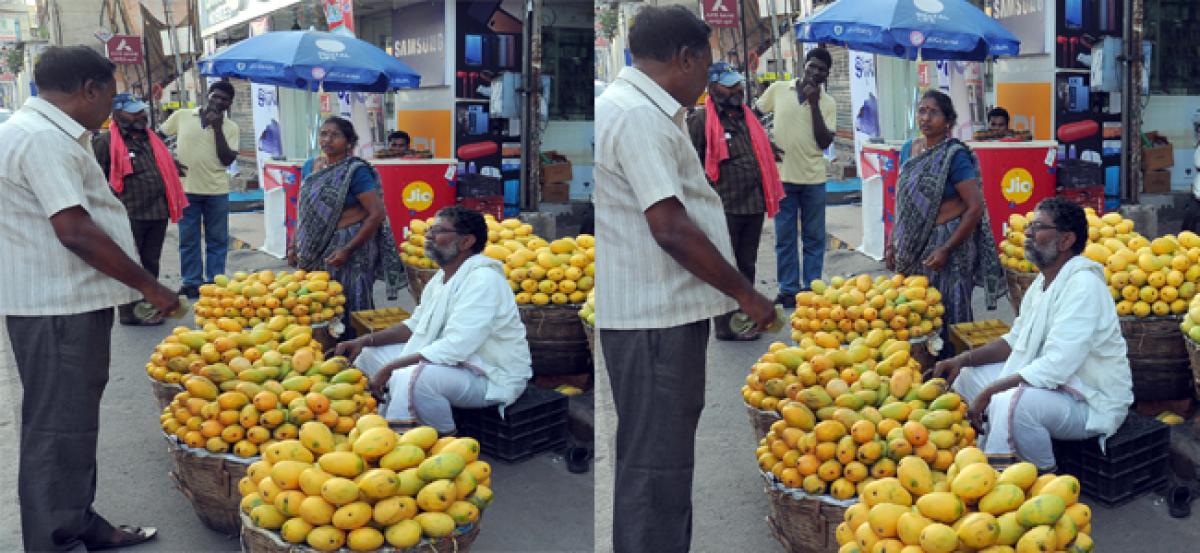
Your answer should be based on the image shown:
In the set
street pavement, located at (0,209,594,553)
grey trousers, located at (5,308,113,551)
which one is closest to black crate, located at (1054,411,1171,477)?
street pavement, located at (0,209,594,553)

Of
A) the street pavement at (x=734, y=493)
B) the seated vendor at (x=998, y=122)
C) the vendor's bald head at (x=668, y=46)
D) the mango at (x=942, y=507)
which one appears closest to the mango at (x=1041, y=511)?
the mango at (x=942, y=507)

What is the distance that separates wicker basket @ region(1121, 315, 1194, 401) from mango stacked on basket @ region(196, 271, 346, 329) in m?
3.54

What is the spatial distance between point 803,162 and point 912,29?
135 centimetres

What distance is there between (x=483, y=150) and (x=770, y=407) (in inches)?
74.4

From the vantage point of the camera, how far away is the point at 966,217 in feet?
16.9

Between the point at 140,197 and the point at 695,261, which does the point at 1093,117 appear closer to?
the point at 695,261

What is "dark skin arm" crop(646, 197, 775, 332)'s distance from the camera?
2572mm

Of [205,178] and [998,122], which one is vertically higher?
[998,122]

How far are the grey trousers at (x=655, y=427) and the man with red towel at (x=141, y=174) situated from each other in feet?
4.39

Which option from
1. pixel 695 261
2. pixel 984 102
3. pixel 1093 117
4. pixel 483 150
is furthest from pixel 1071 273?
pixel 1093 117

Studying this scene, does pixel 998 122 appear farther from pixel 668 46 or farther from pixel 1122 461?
pixel 668 46

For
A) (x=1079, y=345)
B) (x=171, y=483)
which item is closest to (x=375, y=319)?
(x=171, y=483)

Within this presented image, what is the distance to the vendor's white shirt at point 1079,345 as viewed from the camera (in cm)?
402

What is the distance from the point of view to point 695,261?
2596mm
